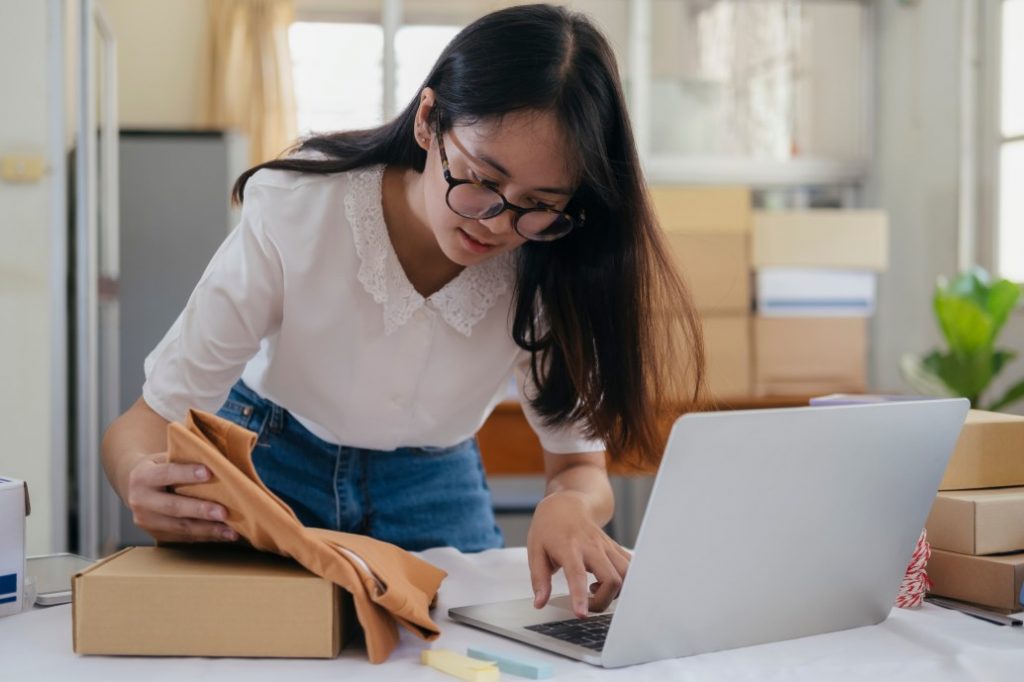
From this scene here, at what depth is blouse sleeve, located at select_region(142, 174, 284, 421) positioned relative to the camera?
3.71ft

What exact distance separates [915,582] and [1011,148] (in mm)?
2850

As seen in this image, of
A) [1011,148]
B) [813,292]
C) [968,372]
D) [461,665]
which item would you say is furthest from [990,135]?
[461,665]

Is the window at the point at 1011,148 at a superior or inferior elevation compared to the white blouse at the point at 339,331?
superior

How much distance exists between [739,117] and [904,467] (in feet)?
11.4

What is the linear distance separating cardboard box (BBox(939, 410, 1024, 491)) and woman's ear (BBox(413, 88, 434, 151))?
0.62 m

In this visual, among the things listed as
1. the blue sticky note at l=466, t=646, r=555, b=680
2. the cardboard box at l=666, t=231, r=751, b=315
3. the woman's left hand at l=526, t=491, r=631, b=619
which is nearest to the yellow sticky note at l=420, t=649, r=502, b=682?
the blue sticky note at l=466, t=646, r=555, b=680

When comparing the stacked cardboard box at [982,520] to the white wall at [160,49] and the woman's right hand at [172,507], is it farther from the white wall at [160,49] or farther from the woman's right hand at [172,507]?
the white wall at [160,49]

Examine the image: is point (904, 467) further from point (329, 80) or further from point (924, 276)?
point (329, 80)

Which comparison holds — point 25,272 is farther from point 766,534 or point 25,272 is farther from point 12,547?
point 766,534

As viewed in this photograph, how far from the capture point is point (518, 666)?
2.62 feet

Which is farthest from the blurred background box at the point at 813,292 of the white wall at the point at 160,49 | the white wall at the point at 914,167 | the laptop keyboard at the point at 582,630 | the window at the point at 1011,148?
the laptop keyboard at the point at 582,630

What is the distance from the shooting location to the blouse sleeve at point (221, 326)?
44.6 inches

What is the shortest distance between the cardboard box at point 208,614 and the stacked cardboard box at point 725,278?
281 cm

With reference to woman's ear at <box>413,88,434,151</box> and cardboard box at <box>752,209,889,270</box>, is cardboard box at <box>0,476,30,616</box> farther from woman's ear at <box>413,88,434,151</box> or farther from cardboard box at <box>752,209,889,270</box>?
cardboard box at <box>752,209,889,270</box>
